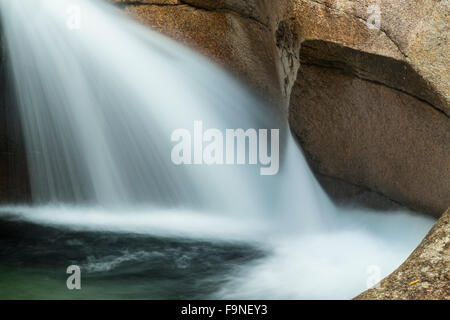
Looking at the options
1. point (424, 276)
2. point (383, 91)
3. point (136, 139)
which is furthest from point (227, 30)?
point (424, 276)

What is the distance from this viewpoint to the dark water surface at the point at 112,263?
3898 mm

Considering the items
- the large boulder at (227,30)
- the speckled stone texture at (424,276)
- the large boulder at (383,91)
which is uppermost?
the large boulder at (227,30)

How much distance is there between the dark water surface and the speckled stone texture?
139cm

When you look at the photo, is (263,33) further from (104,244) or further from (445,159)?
(104,244)

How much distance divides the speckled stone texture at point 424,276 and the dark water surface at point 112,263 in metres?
1.39

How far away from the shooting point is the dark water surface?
3898 millimetres

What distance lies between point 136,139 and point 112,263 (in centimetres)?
274

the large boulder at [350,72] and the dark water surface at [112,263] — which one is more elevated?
the large boulder at [350,72]

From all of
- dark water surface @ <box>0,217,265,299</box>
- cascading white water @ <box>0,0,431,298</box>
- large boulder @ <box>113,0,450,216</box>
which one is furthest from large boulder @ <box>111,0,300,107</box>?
dark water surface @ <box>0,217,265,299</box>

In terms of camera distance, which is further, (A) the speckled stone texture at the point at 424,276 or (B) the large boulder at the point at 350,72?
(B) the large boulder at the point at 350,72

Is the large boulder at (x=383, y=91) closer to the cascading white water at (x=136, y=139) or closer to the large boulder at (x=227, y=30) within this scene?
the cascading white water at (x=136, y=139)

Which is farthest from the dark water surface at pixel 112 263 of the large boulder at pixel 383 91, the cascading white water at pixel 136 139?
the large boulder at pixel 383 91

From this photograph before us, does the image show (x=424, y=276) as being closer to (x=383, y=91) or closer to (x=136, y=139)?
(x=383, y=91)

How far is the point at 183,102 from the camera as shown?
6668 mm
